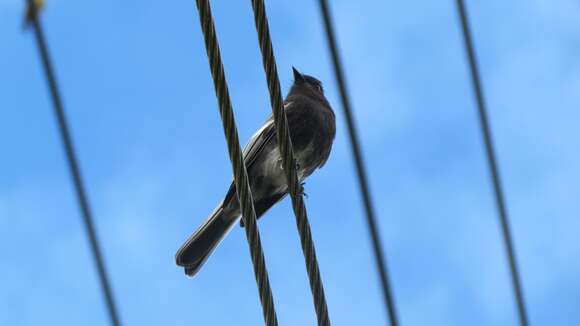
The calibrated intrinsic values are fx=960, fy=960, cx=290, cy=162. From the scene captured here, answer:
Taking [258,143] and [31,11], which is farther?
[258,143]

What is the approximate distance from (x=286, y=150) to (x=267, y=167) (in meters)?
2.93

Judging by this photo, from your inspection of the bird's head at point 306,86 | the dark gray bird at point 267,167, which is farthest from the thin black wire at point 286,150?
the bird's head at point 306,86

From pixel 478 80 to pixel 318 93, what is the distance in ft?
12.5

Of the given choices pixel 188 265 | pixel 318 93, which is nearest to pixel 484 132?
pixel 188 265

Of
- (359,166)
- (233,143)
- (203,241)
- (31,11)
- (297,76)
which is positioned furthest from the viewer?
(297,76)

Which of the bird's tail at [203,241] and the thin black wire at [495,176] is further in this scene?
the bird's tail at [203,241]

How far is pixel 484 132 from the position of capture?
4.83 m

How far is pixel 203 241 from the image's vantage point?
706 cm

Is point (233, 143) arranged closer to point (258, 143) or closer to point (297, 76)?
point (258, 143)

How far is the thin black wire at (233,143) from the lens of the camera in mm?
3939

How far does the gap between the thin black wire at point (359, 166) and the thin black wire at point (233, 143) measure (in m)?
0.53

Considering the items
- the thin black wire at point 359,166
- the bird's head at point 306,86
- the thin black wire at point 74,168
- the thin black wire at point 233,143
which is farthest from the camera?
the bird's head at point 306,86

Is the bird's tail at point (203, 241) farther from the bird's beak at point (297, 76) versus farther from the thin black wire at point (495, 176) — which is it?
the thin black wire at point (495, 176)

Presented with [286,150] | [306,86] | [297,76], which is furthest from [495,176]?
[297,76]
